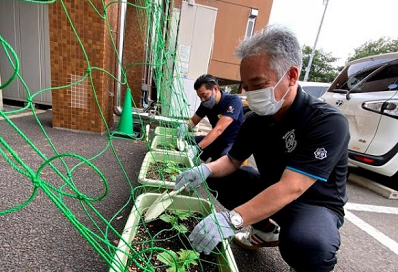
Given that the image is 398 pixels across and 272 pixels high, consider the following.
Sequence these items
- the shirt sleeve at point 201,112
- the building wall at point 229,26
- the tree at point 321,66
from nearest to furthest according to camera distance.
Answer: the shirt sleeve at point 201,112 → the building wall at point 229,26 → the tree at point 321,66

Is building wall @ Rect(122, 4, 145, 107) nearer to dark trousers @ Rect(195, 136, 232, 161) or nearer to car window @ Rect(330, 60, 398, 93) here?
dark trousers @ Rect(195, 136, 232, 161)

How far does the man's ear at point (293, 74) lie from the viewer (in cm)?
98

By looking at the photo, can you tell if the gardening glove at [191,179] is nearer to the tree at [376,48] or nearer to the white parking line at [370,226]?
the white parking line at [370,226]

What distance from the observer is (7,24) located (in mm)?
2979

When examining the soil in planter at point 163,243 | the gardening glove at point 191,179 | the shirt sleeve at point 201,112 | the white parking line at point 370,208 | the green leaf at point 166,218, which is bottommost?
the white parking line at point 370,208

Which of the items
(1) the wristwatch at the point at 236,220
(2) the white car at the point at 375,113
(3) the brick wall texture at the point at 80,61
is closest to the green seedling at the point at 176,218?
(1) the wristwatch at the point at 236,220

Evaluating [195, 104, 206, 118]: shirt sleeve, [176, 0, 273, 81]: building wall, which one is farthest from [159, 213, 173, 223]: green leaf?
[176, 0, 273, 81]: building wall

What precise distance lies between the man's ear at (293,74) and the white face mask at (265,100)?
38 millimetres

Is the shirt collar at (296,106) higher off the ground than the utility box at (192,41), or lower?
lower

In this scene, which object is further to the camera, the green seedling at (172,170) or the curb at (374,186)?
the curb at (374,186)

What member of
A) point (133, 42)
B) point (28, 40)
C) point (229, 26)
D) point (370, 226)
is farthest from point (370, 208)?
point (229, 26)

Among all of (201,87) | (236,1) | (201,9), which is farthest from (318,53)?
(201,87)

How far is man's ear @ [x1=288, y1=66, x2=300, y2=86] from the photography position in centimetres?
98

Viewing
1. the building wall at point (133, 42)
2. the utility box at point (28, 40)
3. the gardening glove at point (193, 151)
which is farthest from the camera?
the building wall at point (133, 42)
